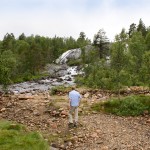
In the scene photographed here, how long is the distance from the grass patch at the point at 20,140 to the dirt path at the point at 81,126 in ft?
4.12

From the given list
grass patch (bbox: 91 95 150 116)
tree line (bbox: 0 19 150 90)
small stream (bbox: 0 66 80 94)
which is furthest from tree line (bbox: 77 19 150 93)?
small stream (bbox: 0 66 80 94)

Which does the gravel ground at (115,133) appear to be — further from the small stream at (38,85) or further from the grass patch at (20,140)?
the small stream at (38,85)

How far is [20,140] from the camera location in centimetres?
1780

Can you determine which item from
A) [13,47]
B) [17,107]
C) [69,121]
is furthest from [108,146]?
[13,47]

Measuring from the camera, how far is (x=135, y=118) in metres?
24.3

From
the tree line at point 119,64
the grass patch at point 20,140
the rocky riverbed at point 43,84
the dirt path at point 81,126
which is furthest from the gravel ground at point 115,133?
the rocky riverbed at point 43,84

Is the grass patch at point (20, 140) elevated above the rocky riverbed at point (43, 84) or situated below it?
above

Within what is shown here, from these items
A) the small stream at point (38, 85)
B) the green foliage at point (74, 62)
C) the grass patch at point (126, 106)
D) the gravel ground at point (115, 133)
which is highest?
the green foliage at point (74, 62)

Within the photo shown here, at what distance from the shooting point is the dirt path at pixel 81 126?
19.3m

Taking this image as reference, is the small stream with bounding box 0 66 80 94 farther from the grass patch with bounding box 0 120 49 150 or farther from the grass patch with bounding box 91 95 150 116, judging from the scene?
the grass patch with bounding box 0 120 49 150

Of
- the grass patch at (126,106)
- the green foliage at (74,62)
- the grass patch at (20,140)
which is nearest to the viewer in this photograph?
the grass patch at (20,140)

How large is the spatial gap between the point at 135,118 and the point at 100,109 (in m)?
2.56

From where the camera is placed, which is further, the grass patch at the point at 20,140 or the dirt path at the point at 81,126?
the dirt path at the point at 81,126

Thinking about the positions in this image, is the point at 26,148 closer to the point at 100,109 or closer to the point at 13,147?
the point at 13,147
